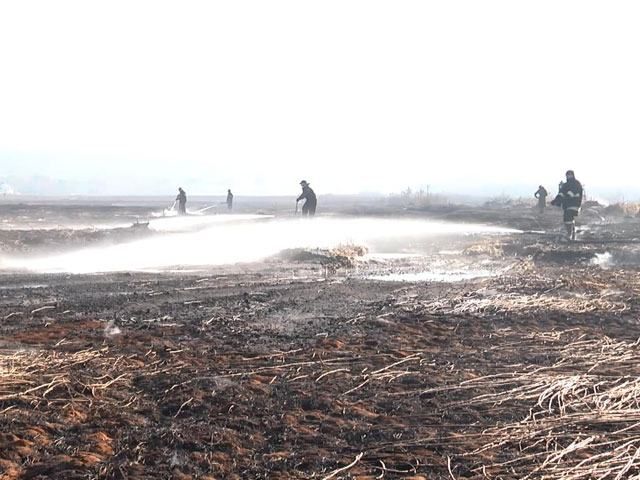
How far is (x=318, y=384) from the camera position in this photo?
6184 millimetres

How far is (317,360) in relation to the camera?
706cm

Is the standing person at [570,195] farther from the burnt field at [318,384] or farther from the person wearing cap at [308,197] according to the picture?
the burnt field at [318,384]

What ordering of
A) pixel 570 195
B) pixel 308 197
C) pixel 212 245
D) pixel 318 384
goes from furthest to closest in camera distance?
pixel 308 197 < pixel 212 245 < pixel 570 195 < pixel 318 384

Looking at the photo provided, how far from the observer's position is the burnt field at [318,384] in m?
4.49

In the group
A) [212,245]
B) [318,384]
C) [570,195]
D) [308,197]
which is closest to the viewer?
[318,384]

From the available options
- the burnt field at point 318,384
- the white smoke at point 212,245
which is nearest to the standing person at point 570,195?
the white smoke at point 212,245

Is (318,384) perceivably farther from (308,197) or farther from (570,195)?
(308,197)

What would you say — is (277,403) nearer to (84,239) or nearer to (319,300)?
Answer: (319,300)

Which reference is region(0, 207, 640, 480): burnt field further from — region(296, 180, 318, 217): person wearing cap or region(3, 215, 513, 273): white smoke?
region(296, 180, 318, 217): person wearing cap

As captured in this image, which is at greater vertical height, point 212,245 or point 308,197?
point 308,197

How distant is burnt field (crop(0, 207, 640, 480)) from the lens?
449 centimetres

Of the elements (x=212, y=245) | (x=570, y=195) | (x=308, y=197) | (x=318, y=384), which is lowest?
(x=318, y=384)

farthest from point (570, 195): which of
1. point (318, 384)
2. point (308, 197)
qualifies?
point (318, 384)

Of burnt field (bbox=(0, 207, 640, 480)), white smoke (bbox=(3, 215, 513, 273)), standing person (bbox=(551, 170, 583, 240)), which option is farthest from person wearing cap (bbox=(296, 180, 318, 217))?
burnt field (bbox=(0, 207, 640, 480))
